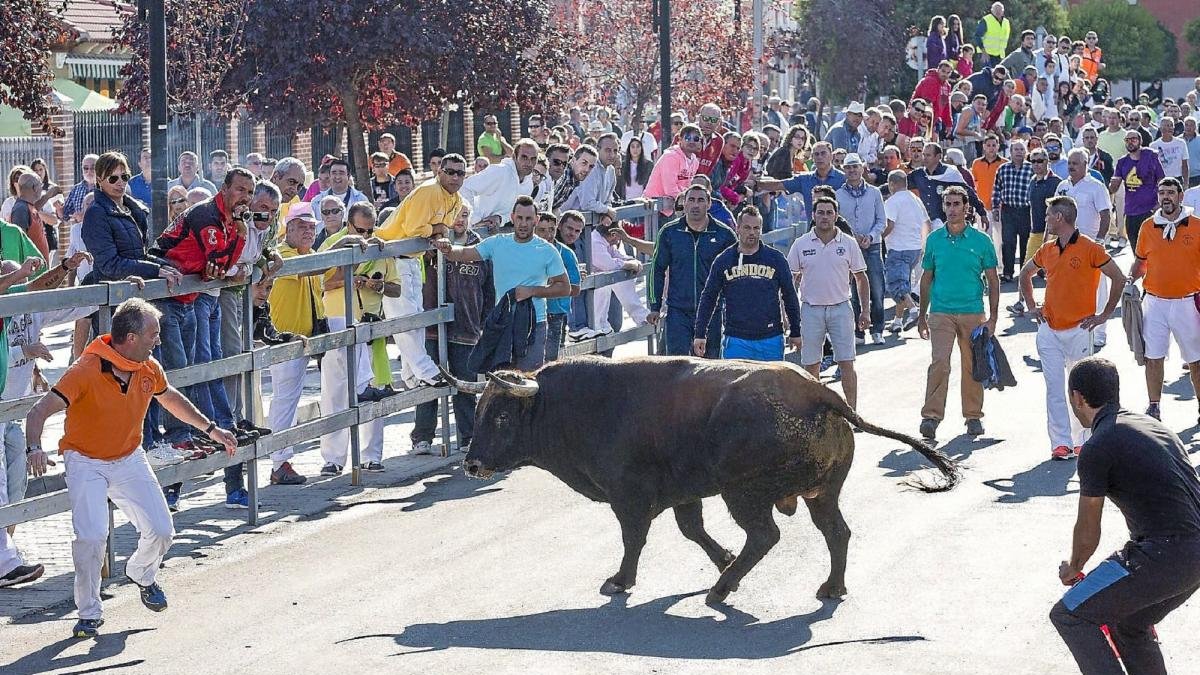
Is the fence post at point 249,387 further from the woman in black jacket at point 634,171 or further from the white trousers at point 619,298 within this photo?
the woman in black jacket at point 634,171

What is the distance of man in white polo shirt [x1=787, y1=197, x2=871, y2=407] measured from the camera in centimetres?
1627

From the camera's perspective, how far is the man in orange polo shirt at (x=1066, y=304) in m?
14.8

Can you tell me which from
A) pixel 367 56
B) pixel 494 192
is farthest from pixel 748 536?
pixel 367 56

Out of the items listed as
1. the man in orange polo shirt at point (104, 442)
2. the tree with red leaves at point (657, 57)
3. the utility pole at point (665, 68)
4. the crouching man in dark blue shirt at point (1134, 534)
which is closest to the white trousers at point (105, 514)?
the man in orange polo shirt at point (104, 442)

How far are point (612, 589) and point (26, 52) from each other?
36.1 ft

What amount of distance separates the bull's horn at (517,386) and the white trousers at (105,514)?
1963mm

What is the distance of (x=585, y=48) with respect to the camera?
31.0 m

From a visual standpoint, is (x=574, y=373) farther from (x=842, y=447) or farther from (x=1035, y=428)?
(x=1035, y=428)

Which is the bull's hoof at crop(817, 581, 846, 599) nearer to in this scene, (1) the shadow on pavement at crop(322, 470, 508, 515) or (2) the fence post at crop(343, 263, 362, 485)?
(1) the shadow on pavement at crop(322, 470, 508, 515)

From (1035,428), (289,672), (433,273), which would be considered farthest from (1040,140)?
(289,672)

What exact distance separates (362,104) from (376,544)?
16.3 metres

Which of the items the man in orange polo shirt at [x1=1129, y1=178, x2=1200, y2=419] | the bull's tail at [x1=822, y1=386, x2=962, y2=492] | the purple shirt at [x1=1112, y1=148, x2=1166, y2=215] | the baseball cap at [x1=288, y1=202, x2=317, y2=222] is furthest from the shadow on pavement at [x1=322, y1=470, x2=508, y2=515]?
the purple shirt at [x1=1112, y1=148, x2=1166, y2=215]

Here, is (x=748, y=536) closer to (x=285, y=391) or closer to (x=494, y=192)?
(x=285, y=391)

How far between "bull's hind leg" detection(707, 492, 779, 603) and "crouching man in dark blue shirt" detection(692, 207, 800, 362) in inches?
138
